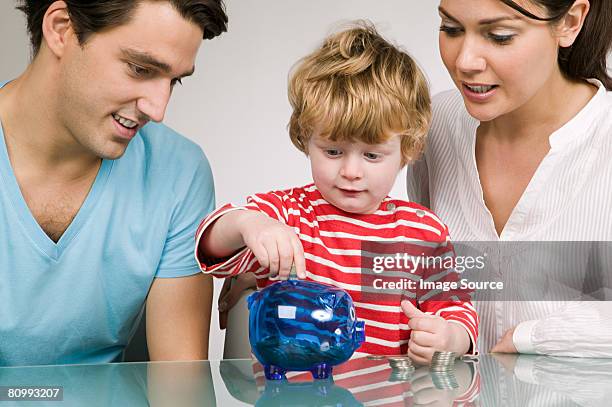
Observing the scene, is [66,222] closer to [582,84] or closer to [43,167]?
[43,167]

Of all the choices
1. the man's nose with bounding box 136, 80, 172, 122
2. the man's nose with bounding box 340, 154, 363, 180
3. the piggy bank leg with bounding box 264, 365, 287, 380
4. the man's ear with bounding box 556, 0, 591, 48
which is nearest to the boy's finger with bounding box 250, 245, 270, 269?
the piggy bank leg with bounding box 264, 365, 287, 380

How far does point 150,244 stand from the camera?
1.67m

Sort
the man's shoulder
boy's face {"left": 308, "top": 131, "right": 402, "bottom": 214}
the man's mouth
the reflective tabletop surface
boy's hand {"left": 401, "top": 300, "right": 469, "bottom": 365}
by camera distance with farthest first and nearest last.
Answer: the man's shoulder < the man's mouth < boy's face {"left": 308, "top": 131, "right": 402, "bottom": 214} < boy's hand {"left": 401, "top": 300, "right": 469, "bottom": 365} < the reflective tabletop surface

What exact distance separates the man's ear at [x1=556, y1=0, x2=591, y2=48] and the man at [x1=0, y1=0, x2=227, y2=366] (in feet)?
1.95

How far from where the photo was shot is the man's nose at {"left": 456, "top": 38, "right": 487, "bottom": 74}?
154 cm

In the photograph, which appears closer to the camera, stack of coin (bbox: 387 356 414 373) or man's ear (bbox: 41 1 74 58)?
stack of coin (bbox: 387 356 414 373)

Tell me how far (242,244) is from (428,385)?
37cm

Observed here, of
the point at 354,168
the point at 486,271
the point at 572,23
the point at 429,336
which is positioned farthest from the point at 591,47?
the point at 429,336

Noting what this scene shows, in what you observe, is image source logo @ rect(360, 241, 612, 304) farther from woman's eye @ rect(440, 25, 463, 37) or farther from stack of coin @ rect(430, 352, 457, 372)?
woman's eye @ rect(440, 25, 463, 37)

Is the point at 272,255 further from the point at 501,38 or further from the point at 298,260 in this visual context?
the point at 501,38

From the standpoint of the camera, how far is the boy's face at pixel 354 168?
57.7 inches

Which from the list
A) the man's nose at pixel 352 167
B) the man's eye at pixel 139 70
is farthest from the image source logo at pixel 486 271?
the man's eye at pixel 139 70

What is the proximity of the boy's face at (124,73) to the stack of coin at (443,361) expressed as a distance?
1.99 ft

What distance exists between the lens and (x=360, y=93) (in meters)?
1.48
